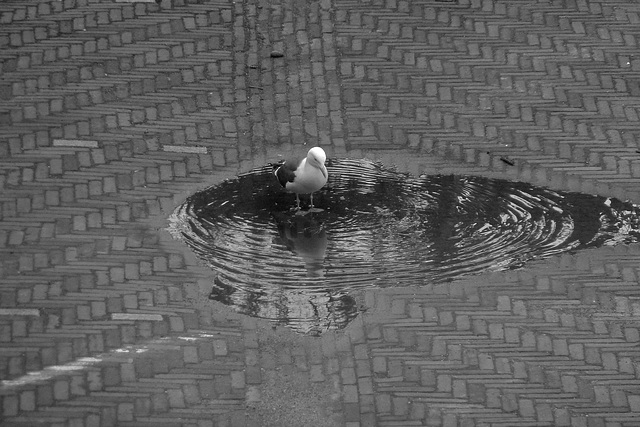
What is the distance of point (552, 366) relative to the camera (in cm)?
782

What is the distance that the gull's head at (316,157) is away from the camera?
9.06 meters

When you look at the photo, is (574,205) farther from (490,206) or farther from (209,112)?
(209,112)

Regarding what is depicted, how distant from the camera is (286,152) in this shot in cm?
989

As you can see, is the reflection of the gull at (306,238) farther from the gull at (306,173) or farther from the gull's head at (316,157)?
the gull's head at (316,157)

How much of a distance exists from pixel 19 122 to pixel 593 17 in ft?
21.2

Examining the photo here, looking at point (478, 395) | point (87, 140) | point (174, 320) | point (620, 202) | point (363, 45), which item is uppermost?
point (363, 45)

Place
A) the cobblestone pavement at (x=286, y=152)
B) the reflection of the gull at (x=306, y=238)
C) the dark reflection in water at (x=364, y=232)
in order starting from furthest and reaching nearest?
the reflection of the gull at (x=306, y=238), the dark reflection in water at (x=364, y=232), the cobblestone pavement at (x=286, y=152)

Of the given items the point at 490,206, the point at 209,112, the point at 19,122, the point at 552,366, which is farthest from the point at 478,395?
the point at 19,122

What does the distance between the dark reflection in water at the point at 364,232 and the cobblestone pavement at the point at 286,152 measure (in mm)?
184

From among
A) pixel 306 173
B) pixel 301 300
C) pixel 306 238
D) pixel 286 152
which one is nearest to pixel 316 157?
pixel 306 173

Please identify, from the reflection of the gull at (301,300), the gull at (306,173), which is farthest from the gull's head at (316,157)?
the reflection of the gull at (301,300)

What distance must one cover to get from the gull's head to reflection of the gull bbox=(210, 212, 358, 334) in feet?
2.58

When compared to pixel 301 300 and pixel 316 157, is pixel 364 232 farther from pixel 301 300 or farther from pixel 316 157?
pixel 301 300

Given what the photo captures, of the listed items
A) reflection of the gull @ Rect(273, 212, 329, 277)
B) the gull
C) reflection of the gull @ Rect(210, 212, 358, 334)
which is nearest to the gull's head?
the gull
